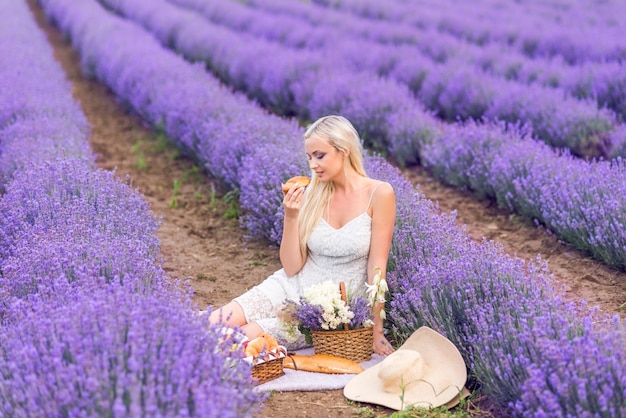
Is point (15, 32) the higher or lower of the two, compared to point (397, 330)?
lower

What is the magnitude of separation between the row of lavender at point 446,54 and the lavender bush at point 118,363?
18.3 ft

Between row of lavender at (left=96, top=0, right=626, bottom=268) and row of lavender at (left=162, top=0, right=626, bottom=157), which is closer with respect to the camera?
row of lavender at (left=96, top=0, right=626, bottom=268)

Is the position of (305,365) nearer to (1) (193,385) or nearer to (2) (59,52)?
(1) (193,385)

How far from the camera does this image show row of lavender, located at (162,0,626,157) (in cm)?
666

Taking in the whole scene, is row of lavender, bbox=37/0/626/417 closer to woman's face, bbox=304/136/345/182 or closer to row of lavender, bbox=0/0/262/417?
woman's face, bbox=304/136/345/182

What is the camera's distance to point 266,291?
3656mm

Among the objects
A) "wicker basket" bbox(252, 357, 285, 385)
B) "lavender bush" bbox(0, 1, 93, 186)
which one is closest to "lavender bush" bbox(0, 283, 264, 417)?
"wicker basket" bbox(252, 357, 285, 385)

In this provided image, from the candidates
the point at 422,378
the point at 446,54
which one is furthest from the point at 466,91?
the point at 422,378

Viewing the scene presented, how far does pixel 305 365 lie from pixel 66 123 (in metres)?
3.66

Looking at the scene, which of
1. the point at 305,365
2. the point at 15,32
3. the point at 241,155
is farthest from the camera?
the point at 15,32

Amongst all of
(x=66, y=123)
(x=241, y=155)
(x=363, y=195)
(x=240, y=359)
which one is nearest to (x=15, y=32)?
(x=66, y=123)

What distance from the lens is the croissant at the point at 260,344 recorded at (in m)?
3.26

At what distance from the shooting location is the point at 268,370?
327cm

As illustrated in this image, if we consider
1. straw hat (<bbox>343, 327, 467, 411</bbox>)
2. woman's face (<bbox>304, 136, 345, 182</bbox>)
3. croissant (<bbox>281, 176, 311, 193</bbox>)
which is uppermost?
woman's face (<bbox>304, 136, 345, 182</bbox>)
